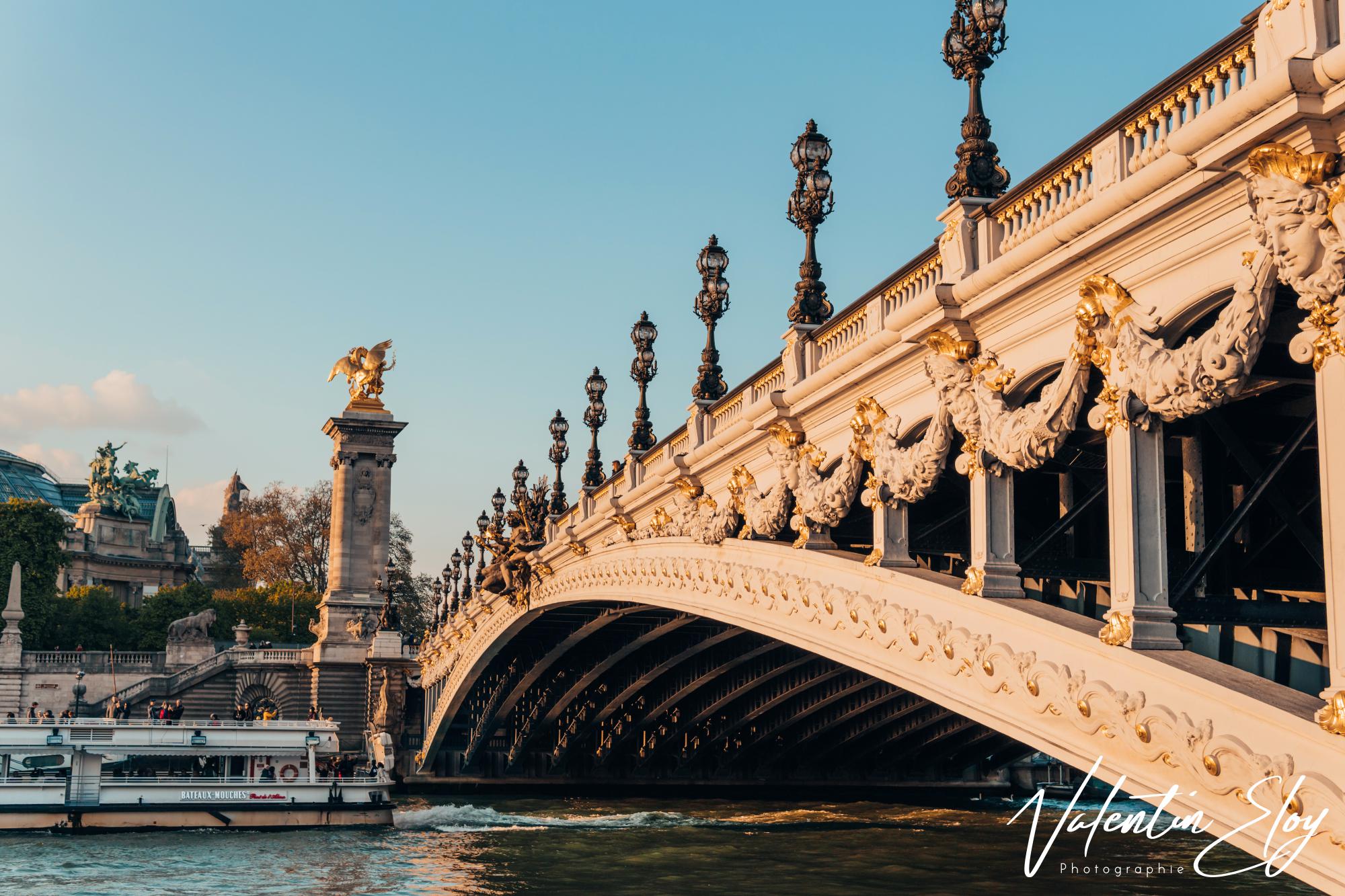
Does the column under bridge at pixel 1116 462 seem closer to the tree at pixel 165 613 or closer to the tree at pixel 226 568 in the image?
the tree at pixel 165 613

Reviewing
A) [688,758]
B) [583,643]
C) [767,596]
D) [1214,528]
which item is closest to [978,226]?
[1214,528]

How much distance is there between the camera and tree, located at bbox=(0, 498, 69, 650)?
88.9 m

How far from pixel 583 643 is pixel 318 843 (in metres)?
8.98

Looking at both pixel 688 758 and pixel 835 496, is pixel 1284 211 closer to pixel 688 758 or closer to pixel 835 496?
pixel 835 496

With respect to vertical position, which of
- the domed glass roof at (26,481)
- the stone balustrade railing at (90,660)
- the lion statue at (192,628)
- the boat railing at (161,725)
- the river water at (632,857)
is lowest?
the river water at (632,857)

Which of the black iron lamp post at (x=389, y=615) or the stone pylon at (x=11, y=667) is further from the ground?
the black iron lamp post at (x=389, y=615)

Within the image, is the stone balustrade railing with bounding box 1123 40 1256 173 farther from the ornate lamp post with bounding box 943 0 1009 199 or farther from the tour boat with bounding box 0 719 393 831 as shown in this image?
the tour boat with bounding box 0 719 393 831

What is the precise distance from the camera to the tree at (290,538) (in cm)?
11069

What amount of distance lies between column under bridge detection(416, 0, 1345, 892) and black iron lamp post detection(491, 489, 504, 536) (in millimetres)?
19014

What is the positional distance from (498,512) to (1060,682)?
35.6 metres

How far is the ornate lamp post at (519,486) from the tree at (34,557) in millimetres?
51885

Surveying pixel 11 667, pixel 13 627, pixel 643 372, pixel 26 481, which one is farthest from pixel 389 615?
pixel 26 481

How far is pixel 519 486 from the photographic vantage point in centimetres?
4428

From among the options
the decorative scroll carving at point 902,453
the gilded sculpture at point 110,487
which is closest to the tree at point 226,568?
the gilded sculpture at point 110,487
